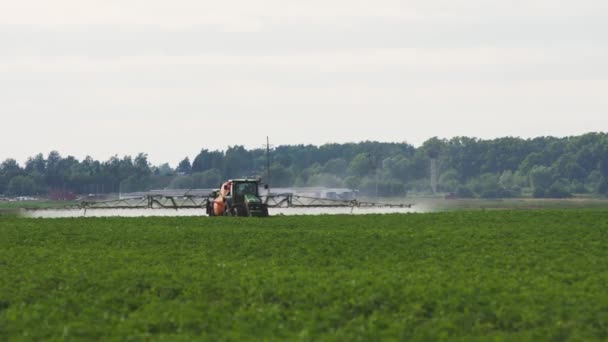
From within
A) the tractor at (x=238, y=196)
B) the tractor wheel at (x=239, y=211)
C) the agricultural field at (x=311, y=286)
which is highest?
the tractor at (x=238, y=196)

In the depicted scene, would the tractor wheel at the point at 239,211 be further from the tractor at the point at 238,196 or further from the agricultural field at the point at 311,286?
the agricultural field at the point at 311,286

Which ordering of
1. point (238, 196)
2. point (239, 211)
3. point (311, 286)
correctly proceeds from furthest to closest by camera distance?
1. point (238, 196)
2. point (239, 211)
3. point (311, 286)

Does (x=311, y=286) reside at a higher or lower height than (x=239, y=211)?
lower

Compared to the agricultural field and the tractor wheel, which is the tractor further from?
the agricultural field

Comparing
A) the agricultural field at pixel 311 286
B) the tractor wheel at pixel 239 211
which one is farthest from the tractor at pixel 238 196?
the agricultural field at pixel 311 286

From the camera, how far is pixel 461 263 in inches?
1356

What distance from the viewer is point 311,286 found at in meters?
29.0

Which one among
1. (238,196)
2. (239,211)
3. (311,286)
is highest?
(238,196)

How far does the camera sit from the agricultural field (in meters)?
23.8

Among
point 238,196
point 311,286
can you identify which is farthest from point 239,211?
point 311,286

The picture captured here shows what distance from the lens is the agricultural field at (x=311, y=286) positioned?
23.8 metres

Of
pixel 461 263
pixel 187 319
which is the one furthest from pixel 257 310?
pixel 461 263

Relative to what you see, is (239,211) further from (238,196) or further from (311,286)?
(311,286)

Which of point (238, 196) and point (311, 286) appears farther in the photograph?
point (238, 196)
